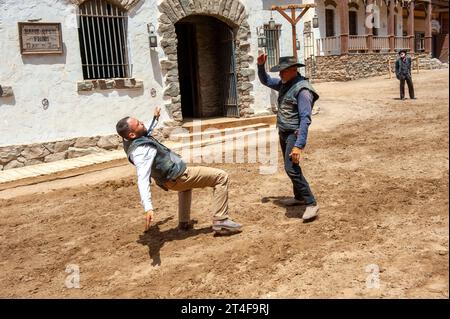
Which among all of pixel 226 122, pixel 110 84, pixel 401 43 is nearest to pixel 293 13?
pixel 226 122

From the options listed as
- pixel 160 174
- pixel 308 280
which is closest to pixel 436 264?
pixel 308 280

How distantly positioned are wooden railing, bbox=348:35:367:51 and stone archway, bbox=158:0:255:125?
13844 millimetres

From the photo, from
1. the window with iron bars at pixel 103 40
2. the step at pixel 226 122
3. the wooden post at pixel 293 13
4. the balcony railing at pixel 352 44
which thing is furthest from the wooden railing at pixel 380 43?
the window with iron bars at pixel 103 40

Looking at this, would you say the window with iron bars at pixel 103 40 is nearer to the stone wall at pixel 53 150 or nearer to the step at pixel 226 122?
the stone wall at pixel 53 150

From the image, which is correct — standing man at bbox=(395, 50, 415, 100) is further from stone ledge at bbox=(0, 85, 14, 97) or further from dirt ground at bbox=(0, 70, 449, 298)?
stone ledge at bbox=(0, 85, 14, 97)

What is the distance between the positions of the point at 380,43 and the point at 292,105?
75.7 feet

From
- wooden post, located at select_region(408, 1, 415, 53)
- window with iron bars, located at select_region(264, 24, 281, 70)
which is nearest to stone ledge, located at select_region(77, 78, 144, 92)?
window with iron bars, located at select_region(264, 24, 281, 70)

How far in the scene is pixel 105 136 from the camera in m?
9.42

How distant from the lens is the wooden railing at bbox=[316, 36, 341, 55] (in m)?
23.3

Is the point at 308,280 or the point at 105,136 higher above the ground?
the point at 105,136

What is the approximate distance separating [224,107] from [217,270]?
A: 869 cm

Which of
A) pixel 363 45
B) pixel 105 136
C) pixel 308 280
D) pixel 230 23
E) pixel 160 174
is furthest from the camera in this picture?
pixel 363 45
